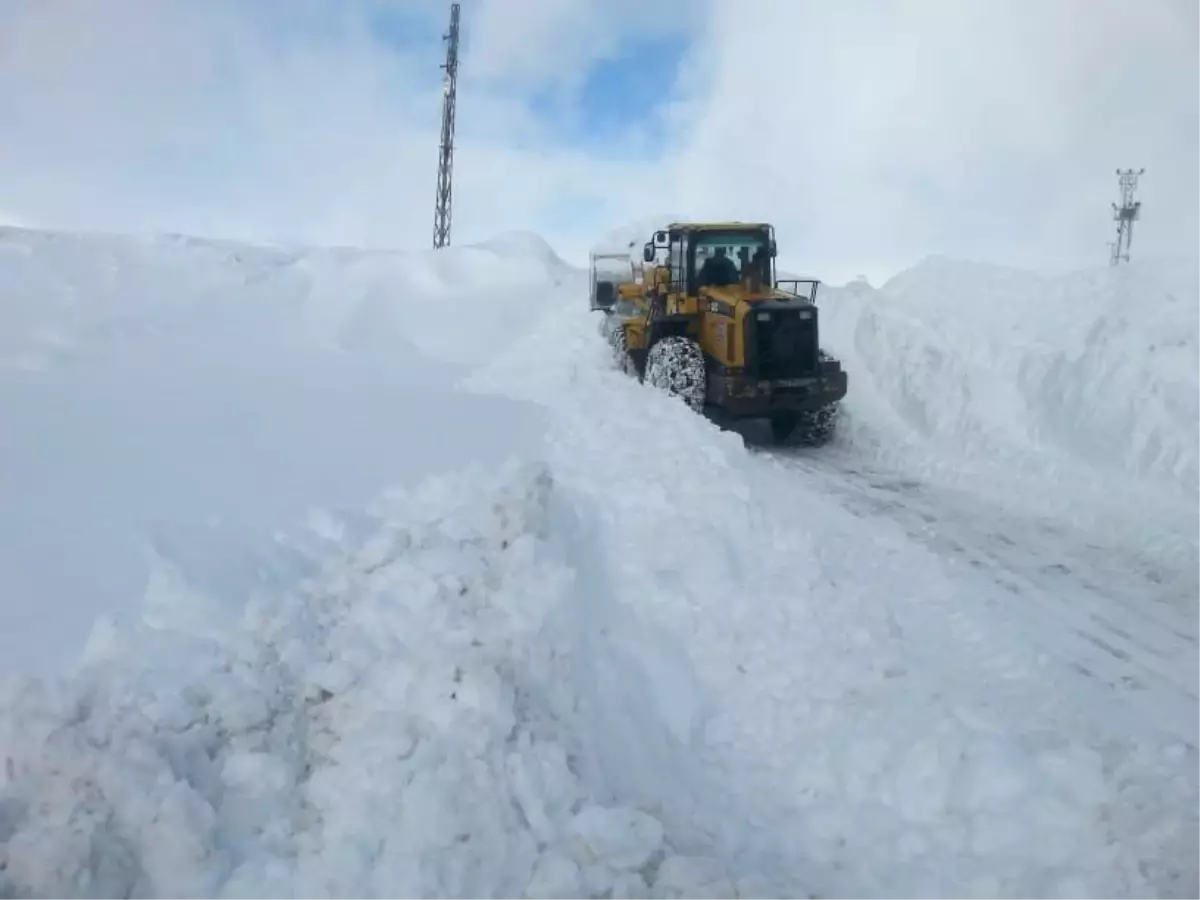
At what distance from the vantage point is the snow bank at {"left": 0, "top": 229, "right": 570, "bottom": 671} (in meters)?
4.96

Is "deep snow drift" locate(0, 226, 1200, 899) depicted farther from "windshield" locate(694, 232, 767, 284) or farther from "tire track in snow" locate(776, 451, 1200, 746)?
"windshield" locate(694, 232, 767, 284)

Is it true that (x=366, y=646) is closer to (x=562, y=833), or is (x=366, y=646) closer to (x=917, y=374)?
(x=562, y=833)

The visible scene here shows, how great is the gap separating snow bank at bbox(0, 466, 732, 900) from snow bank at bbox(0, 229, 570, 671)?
0.45 meters

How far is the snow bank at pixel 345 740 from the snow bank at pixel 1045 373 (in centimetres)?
751

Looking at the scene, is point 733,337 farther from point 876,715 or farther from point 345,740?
point 345,740

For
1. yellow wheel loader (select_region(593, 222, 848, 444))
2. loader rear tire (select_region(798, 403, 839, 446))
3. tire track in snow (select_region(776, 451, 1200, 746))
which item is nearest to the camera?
tire track in snow (select_region(776, 451, 1200, 746))

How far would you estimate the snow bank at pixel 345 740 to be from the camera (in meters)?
3.47

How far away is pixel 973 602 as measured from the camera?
668cm

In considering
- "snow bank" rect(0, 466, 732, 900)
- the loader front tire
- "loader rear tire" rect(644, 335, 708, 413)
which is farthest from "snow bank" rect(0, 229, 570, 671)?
"loader rear tire" rect(644, 335, 708, 413)

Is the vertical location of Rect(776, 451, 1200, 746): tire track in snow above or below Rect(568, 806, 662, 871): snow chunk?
Answer: above

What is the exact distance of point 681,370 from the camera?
38.3 feet

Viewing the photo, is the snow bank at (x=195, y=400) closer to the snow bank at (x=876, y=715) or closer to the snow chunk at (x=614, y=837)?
the snow bank at (x=876, y=715)

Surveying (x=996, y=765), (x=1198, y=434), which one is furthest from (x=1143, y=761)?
(x=1198, y=434)

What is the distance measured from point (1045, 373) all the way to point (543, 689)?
10.4 meters
